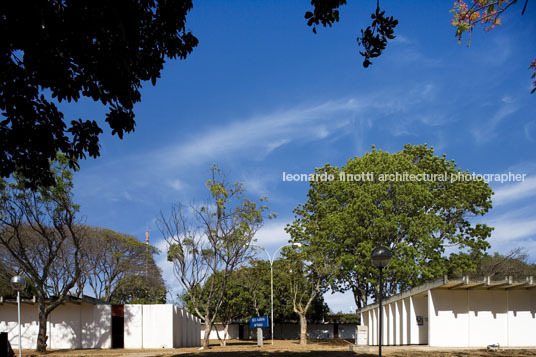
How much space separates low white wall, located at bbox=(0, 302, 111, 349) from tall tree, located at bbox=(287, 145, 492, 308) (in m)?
14.1

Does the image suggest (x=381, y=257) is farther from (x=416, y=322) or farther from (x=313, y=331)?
(x=313, y=331)

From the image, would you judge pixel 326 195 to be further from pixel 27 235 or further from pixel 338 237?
pixel 27 235

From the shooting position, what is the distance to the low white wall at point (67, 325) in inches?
1076

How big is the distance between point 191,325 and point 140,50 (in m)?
31.2

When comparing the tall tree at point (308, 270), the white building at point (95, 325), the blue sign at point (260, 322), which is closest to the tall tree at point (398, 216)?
the tall tree at point (308, 270)

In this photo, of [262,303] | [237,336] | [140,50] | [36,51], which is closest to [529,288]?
[140,50]

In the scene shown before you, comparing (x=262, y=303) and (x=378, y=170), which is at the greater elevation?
(x=378, y=170)

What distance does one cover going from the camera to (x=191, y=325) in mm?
36875

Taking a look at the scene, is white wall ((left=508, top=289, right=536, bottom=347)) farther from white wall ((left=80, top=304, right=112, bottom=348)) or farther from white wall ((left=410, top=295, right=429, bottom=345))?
white wall ((left=80, top=304, right=112, bottom=348))

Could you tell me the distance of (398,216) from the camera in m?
30.1

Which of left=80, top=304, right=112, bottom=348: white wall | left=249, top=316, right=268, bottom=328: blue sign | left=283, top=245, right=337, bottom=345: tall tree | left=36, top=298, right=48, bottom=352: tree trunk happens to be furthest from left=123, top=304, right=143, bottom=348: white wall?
left=283, top=245, right=337, bottom=345: tall tree

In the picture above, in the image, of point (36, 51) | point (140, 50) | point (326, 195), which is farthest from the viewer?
point (326, 195)

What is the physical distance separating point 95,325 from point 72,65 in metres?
22.5

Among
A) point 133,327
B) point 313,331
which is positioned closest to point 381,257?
point 133,327
